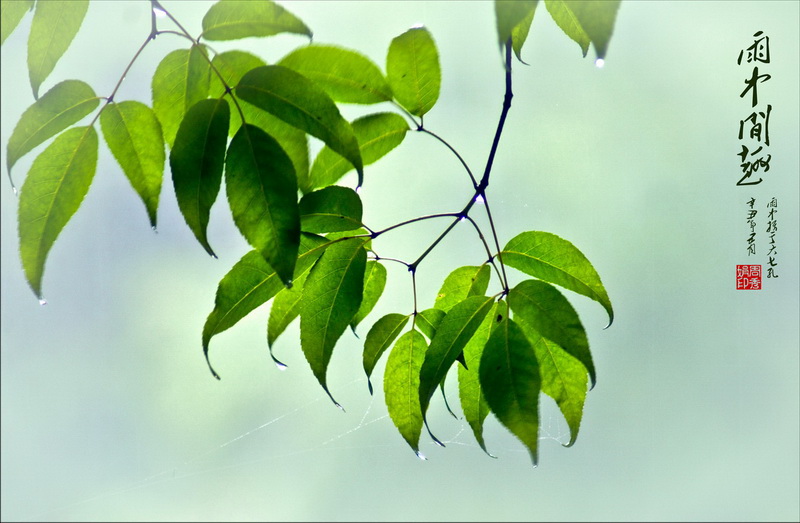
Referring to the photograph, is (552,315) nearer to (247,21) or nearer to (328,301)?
(328,301)

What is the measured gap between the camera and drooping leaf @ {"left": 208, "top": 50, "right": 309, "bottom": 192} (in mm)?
335

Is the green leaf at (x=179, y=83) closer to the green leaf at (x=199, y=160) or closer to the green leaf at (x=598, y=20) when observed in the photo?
the green leaf at (x=199, y=160)

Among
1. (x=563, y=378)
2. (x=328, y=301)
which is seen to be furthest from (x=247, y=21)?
(x=563, y=378)

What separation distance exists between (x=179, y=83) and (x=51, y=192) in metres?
0.09

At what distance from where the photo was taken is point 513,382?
0.33 m

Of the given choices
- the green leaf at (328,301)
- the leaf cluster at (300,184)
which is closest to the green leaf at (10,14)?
the leaf cluster at (300,184)

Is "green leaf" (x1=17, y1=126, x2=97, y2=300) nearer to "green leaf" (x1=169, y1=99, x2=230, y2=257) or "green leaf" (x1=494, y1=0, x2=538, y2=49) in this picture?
"green leaf" (x1=169, y1=99, x2=230, y2=257)

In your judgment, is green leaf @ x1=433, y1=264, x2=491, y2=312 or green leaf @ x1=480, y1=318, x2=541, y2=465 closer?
green leaf @ x1=480, y1=318, x2=541, y2=465

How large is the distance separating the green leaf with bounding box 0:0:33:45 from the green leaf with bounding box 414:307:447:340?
29 centimetres

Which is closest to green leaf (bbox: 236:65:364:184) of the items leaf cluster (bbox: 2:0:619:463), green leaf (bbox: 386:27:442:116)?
leaf cluster (bbox: 2:0:619:463)

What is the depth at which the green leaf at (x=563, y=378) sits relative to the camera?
1.22 ft

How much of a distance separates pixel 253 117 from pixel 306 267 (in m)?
0.09

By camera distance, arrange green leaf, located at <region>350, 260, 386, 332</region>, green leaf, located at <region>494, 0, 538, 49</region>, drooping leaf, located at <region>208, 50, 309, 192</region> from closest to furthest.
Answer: green leaf, located at <region>494, 0, 538, 49</region>
drooping leaf, located at <region>208, 50, 309, 192</region>
green leaf, located at <region>350, 260, 386, 332</region>

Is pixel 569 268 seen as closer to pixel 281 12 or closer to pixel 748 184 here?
pixel 281 12
